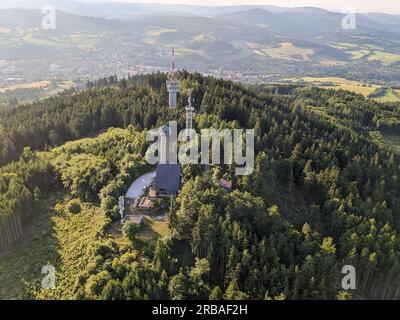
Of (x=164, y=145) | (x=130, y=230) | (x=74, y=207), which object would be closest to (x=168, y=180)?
(x=164, y=145)

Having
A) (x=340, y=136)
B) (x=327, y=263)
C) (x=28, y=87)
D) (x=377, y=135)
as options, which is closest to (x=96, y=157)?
(x=327, y=263)

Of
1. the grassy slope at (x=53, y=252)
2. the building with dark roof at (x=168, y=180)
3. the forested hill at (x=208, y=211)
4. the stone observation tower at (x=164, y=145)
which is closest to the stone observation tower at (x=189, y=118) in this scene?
the forested hill at (x=208, y=211)

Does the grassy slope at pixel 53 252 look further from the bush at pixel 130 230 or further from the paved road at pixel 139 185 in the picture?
the paved road at pixel 139 185

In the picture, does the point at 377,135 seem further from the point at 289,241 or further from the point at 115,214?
the point at 115,214

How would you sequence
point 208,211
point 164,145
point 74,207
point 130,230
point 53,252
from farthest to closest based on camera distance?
point 164,145 → point 74,207 → point 53,252 → point 130,230 → point 208,211

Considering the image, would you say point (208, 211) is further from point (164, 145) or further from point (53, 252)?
point (53, 252)

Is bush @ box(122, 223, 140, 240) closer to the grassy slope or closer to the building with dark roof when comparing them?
the grassy slope
